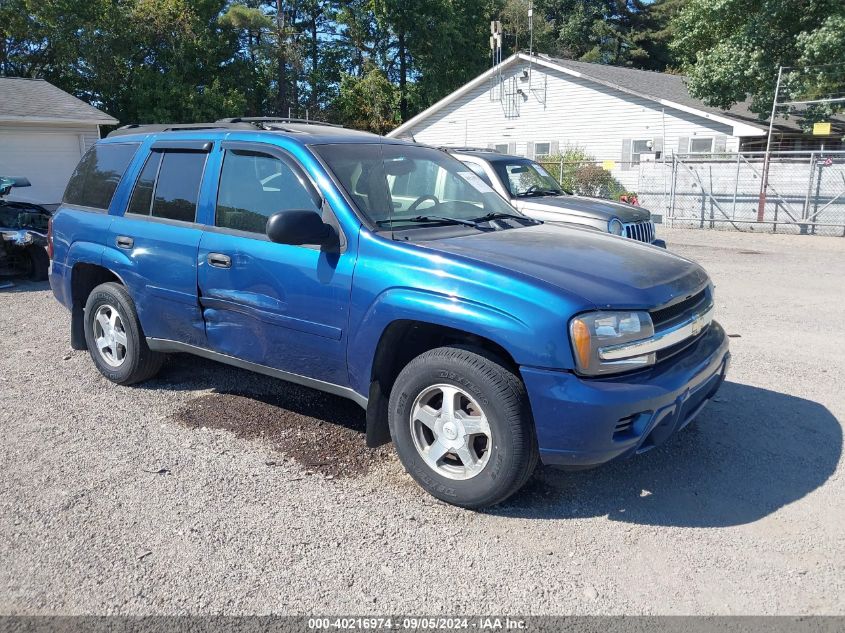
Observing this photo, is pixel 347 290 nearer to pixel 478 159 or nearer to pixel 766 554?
pixel 766 554

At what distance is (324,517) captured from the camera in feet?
12.0

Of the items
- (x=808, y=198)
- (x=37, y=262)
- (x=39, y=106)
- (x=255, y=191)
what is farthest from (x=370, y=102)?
(x=255, y=191)

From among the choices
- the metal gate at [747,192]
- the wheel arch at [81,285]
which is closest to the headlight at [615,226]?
the wheel arch at [81,285]

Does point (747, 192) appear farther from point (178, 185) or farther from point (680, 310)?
point (178, 185)

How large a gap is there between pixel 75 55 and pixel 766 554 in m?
35.7

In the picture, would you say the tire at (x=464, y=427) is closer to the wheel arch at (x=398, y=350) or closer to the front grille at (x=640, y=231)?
the wheel arch at (x=398, y=350)

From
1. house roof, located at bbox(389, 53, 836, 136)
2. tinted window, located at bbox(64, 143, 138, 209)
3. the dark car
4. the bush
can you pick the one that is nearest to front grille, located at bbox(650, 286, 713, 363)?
tinted window, located at bbox(64, 143, 138, 209)

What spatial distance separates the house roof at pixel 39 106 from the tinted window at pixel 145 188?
18.2 meters

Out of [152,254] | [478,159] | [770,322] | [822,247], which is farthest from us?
[822,247]

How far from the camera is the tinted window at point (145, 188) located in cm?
513

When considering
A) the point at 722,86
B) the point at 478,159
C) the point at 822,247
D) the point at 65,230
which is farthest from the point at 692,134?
the point at 65,230

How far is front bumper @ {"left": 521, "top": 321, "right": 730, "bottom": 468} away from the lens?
3.29 metres

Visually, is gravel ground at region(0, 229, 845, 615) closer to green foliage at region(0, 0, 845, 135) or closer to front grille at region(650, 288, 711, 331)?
front grille at region(650, 288, 711, 331)

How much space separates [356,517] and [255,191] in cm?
212
